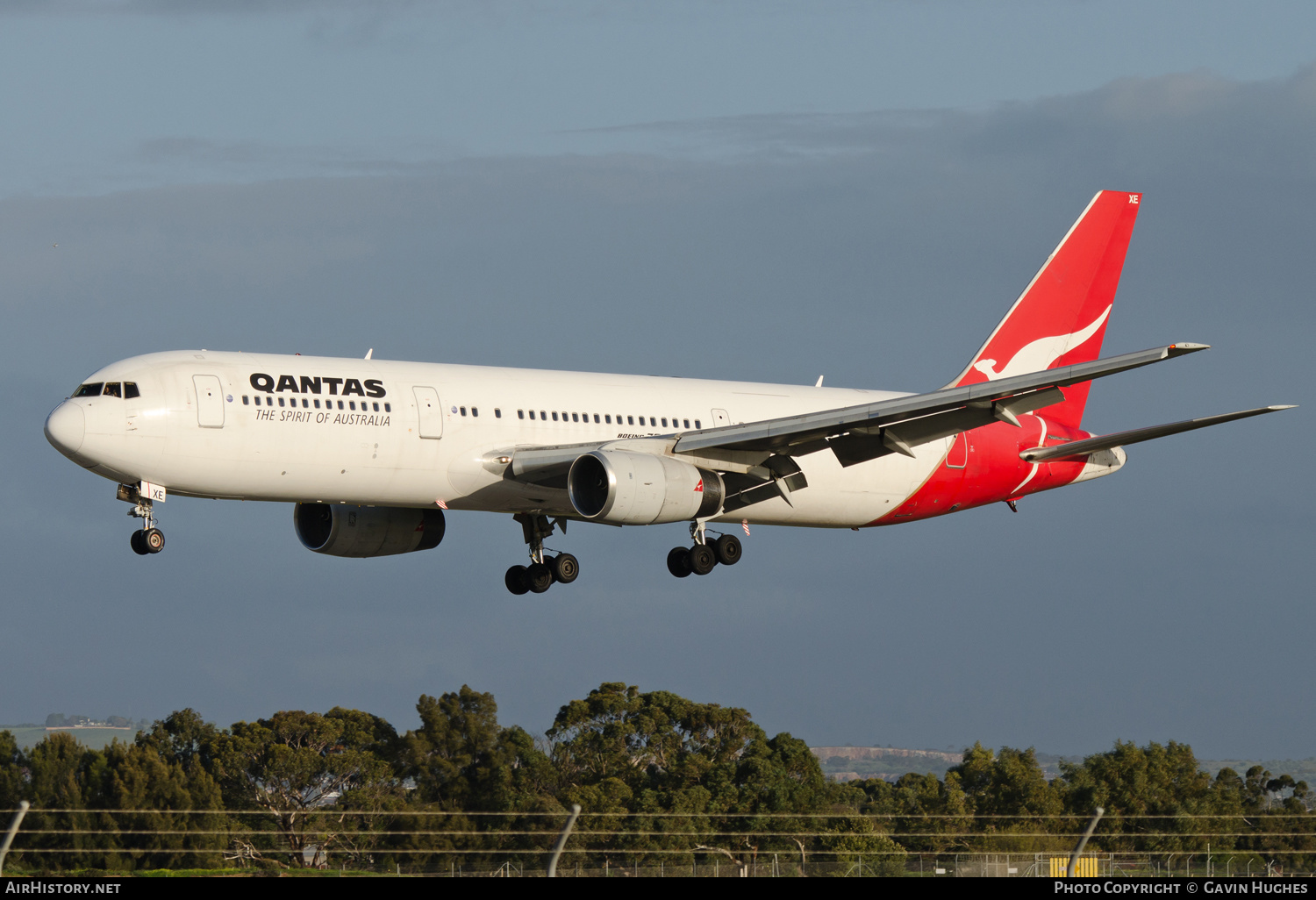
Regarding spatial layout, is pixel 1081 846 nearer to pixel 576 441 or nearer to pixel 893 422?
pixel 893 422

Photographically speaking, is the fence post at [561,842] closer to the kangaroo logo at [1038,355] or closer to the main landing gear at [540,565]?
the main landing gear at [540,565]

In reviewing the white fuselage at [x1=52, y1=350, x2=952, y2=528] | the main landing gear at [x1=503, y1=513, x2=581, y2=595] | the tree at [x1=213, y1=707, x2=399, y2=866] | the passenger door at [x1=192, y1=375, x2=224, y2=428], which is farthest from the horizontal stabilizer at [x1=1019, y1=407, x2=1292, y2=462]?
the tree at [x1=213, y1=707, x2=399, y2=866]

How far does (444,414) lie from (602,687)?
67326 millimetres

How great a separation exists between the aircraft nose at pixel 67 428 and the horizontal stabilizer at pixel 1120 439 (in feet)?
81.9

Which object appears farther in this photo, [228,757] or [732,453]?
[228,757]

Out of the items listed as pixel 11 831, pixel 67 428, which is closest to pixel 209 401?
pixel 67 428

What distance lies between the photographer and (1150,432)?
41844mm

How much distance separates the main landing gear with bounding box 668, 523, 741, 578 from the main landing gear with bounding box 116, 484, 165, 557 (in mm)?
13764

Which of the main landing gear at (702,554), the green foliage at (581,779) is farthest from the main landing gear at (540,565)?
the green foliage at (581,779)

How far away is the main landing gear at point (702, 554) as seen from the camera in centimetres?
4416

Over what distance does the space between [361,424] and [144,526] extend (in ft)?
17.2

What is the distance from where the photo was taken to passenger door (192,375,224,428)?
35906 mm
